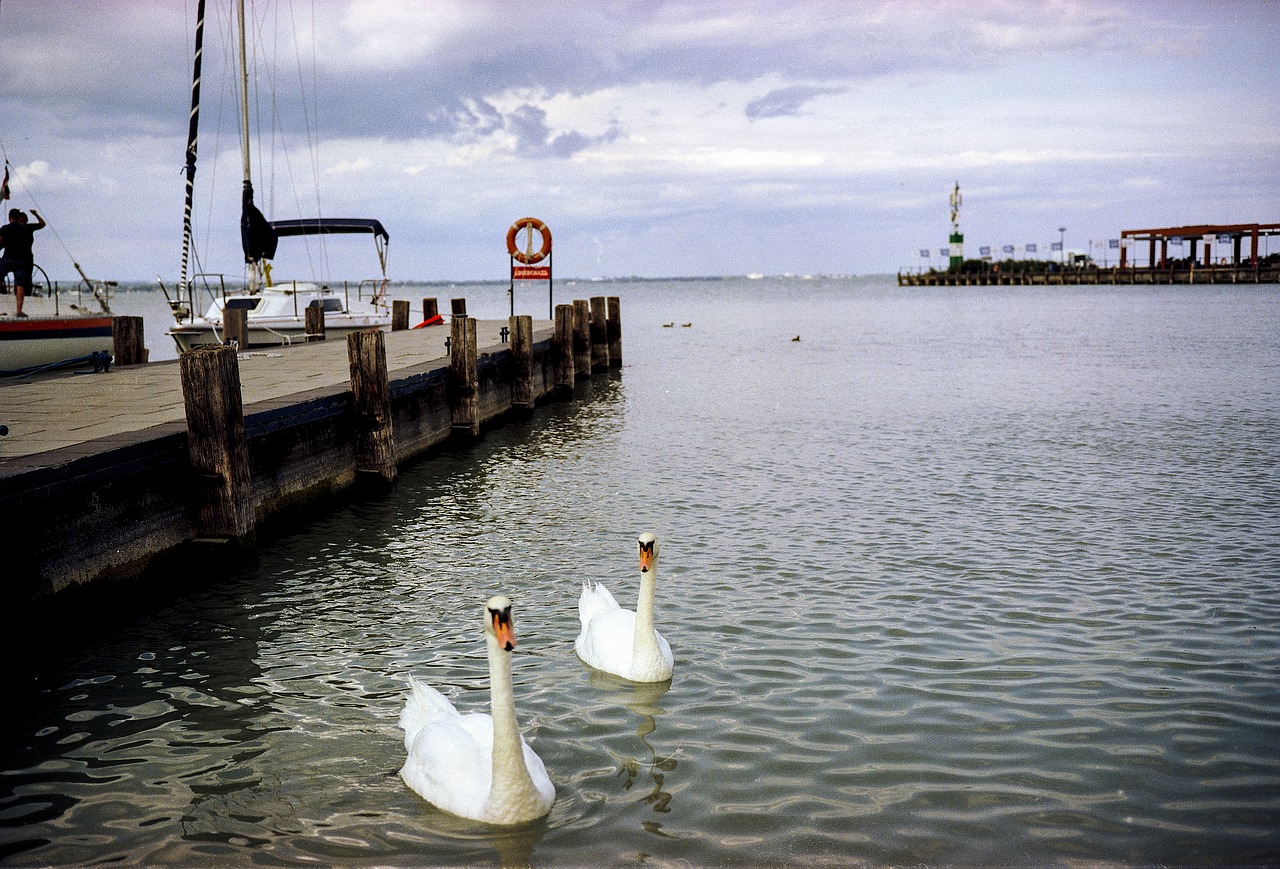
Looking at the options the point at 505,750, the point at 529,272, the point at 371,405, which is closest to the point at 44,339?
the point at 371,405

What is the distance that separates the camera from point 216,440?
863 centimetres

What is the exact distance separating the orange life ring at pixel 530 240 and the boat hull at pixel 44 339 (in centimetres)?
1049

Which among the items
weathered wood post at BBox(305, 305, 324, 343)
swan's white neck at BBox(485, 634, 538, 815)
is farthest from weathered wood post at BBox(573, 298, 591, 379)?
swan's white neck at BBox(485, 634, 538, 815)

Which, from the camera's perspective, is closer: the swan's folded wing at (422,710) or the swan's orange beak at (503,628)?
the swan's orange beak at (503,628)

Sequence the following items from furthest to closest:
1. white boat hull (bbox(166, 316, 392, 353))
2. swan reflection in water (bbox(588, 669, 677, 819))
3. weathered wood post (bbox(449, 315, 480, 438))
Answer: white boat hull (bbox(166, 316, 392, 353)) < weathered wood post (bbox(449, 315, 480, 438)) < swan reflection in water (bbox(588, 669, 677, 819))

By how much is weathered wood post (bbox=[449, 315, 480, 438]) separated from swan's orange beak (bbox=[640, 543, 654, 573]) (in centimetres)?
976

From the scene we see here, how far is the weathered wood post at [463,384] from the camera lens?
52.5 ft

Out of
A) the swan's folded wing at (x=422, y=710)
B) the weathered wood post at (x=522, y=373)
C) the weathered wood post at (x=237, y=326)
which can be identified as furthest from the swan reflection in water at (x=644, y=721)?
the weathered wood post at (x=237, y=326)

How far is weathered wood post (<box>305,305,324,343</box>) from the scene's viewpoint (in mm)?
24406

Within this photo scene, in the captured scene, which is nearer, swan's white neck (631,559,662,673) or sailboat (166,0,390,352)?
swan's white neck (631,559,662,673)

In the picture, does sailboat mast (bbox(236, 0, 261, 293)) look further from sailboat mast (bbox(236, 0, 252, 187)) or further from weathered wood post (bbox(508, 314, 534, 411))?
weathered wood post (bbox(508, 314, 534, 411))

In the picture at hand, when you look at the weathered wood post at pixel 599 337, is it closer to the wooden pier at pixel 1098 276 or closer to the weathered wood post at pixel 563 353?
the weathered wood post at pixel 563 353

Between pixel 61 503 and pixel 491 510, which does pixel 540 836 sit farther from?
pixel 491 510

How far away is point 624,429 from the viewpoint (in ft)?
61.7
